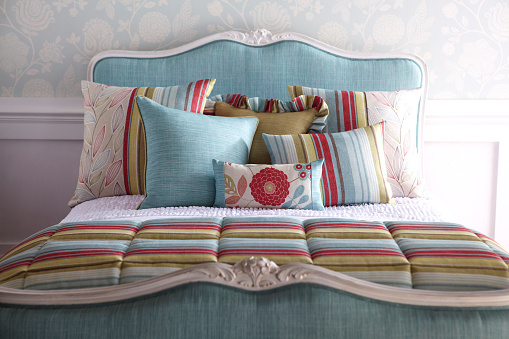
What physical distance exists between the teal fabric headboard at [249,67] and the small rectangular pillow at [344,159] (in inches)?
22.1

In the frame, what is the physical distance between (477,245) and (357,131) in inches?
26.5

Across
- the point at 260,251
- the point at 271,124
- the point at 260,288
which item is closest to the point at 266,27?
the point at 271,124

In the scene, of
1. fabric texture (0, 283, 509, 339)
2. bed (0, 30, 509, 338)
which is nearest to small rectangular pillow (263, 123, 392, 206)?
bed (0, 30, 509, 338)

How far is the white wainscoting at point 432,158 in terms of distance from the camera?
232 centimetres

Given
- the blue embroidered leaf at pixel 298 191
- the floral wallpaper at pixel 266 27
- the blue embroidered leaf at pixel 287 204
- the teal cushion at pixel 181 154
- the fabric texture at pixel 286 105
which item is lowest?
the blue embroidered leaf at pixel 287 204

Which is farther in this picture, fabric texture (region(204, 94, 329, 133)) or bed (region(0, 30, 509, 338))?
fabric texture (region(204, 94, 329, 133))

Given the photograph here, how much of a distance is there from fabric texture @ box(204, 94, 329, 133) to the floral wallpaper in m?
0.53

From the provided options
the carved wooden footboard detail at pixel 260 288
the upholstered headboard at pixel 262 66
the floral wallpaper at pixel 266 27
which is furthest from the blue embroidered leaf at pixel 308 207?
the floral wallpaper at pixel 266 27

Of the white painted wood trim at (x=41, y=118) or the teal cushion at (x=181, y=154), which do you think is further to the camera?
the white painted wood trim at (x=41, y=118)

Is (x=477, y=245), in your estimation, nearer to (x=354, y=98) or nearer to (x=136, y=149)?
(x=354, y=98)

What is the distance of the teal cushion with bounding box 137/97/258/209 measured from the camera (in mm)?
1613

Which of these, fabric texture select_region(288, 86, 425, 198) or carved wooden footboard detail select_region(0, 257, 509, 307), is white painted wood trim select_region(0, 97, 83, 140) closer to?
fabric texture select_region(288, 86, 425, 198)

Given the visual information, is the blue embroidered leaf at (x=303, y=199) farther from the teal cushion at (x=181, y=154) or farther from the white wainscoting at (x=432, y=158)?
the white wainscoting at (x=432, y=158)

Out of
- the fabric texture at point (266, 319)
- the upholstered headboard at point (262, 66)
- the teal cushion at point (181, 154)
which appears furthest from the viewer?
the upholstered headboard at point (262, 66)
